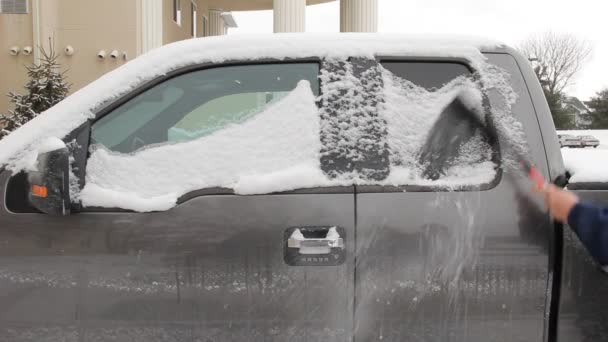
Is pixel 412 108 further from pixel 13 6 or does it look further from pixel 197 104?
pixel 13 6

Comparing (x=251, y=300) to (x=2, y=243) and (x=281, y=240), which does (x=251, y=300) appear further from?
(x=2, y=243)

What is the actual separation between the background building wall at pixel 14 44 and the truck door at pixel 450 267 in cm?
1570

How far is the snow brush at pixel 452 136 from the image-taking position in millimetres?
2021

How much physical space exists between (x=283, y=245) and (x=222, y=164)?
388 millimetres

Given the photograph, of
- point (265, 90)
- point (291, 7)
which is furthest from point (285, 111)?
point (291, 7)

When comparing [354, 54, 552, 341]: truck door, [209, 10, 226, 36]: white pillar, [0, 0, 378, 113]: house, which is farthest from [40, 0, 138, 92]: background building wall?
[354, 54, 552, 341]: truck door

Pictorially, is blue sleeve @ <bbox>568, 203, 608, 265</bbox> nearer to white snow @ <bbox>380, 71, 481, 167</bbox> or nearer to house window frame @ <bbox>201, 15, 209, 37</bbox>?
white snow @ <bbox>380, 71, 481, 167</bbox>

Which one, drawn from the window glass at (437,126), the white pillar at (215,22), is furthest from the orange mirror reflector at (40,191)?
the white pillar at (215,22)

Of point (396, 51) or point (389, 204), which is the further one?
point (396, 51)

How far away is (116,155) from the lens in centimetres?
202

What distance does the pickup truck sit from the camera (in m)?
1.90

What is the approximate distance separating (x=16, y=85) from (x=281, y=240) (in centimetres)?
1577

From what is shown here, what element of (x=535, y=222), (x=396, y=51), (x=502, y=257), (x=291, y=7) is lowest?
(x=502, y=257)

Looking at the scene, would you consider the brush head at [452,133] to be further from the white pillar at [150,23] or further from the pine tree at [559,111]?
the pine tree at [559,111]
